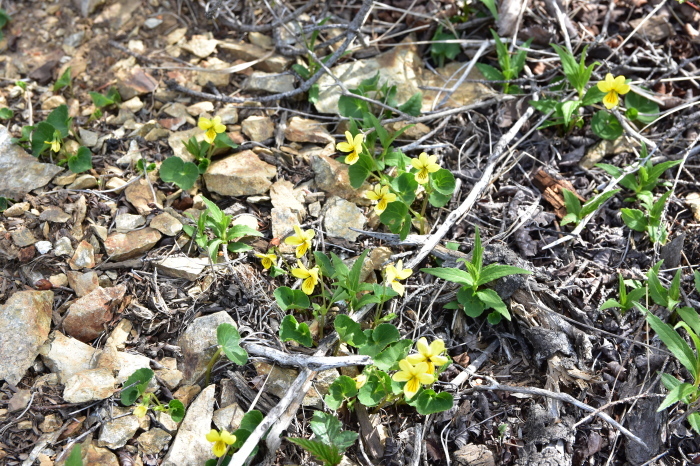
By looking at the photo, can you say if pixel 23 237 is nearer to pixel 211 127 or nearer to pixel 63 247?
pixel 63 247

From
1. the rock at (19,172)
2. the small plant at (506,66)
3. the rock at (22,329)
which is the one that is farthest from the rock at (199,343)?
the small plant at (506,66)

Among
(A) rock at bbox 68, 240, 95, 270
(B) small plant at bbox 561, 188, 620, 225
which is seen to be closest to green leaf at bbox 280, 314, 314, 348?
(A) rock at bbox 68, 240, 95, 270

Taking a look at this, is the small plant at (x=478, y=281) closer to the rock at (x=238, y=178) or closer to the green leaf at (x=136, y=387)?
the rock at (x=238, y=178)

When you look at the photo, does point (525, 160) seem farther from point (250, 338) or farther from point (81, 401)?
point (81, 401)

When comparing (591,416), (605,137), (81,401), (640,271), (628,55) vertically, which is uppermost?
(628,55)

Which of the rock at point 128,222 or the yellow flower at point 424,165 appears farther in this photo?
the rock at point 128,222

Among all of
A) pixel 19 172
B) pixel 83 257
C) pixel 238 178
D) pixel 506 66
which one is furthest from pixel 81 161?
pixel 506 66

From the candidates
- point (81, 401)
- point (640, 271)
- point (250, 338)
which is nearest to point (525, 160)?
point (640, 271)
